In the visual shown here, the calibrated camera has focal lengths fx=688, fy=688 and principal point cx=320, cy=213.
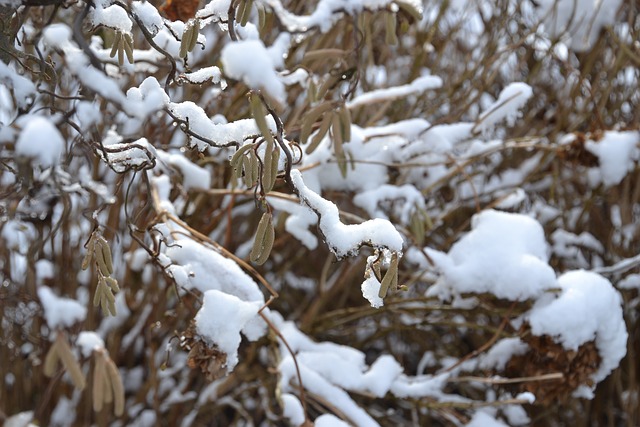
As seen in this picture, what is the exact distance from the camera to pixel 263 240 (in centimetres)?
95

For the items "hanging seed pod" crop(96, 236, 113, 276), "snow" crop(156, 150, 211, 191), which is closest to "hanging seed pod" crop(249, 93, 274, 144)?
"hanging seed pod" crop(96, 236, 113, 276)

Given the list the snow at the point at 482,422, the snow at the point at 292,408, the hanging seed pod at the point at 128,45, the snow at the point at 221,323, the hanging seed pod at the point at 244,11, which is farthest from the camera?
the snow at the point at 482,422

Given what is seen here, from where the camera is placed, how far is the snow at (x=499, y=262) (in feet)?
5.11

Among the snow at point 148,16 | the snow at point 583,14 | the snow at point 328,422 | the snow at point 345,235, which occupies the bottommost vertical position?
the snow at point 328,422

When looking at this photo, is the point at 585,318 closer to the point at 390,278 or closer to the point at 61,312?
the point at 390,278

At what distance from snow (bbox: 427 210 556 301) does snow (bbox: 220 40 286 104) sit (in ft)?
3.48

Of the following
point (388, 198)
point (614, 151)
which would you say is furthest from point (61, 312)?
point (614, 151)

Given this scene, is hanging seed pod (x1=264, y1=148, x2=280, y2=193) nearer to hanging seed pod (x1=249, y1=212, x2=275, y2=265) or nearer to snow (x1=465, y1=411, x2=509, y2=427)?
hanging seed pod (x1=249, y1=212, x2=275, y2=265)

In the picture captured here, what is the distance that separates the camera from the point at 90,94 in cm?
78

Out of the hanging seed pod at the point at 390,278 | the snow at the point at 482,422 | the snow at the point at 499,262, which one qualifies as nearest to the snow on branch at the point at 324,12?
the hanging seed pod at the point at 390,278

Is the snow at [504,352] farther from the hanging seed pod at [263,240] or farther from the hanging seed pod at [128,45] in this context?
the hanging seed pod at [128,45]

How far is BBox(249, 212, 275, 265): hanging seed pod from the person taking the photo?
93cm

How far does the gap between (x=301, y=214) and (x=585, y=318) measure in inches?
26.4

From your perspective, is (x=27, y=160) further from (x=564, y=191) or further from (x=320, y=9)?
(x=564, y=191)
